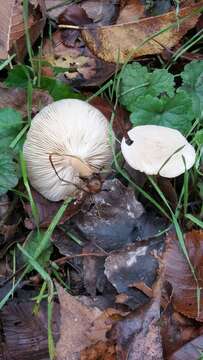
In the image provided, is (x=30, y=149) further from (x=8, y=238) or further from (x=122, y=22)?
(x=122, y=22)

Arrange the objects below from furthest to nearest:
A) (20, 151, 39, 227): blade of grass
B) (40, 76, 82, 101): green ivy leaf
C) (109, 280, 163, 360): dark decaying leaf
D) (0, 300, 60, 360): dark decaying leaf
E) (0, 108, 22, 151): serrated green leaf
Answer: (40, 76, 82, 101): green ivy leaf → (0, 108, 22, 151): serrated green leaf → (20, 151, 39, 227): blade of grass → (0, 300, 60, 360): dark decaying leaf → (109, 280, 163, 360): dark decaying leaf

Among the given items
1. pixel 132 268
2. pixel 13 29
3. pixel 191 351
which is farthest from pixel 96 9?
pixel 191 351

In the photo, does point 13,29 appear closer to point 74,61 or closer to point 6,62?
point 6,62

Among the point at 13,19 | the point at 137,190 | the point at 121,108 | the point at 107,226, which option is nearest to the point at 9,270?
the point at 107,226

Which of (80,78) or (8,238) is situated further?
(80,78)

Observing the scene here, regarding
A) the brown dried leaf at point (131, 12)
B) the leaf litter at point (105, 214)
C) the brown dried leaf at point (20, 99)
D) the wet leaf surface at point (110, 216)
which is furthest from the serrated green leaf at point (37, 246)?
the brown dried leaf at point (131, 12)

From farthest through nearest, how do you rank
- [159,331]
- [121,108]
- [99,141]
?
[121,108] → [99,141] → [159,331]

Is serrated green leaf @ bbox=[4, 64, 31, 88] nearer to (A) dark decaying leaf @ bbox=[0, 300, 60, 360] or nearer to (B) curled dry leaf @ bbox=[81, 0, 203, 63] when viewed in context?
(B) curled dry leaf @ bbox=[81, 0, 203, 63]

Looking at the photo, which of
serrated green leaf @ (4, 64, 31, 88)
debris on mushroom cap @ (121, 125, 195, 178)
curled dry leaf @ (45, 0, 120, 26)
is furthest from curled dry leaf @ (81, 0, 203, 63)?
debris on mushroom cap @ (121, 125, 195, 178)
